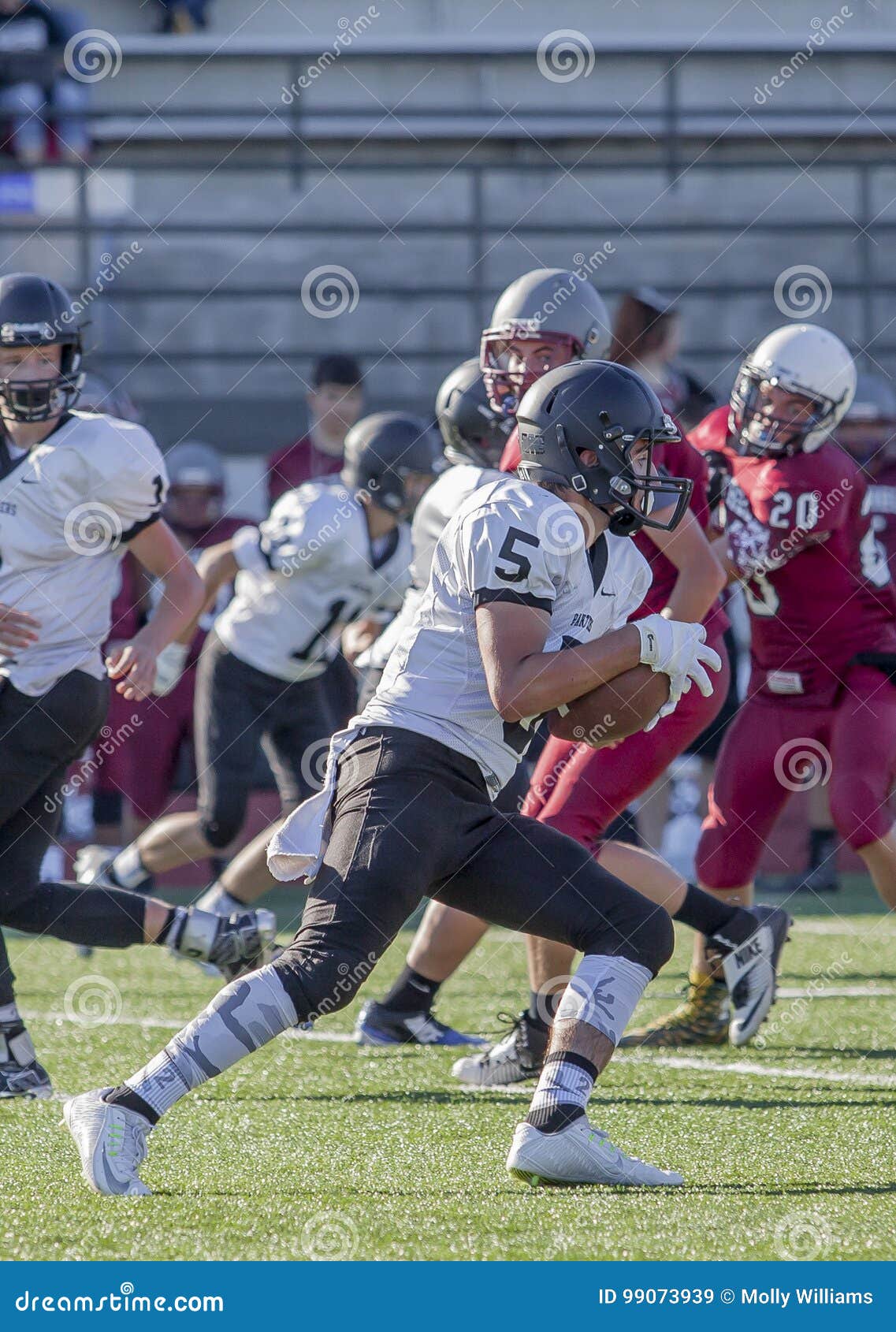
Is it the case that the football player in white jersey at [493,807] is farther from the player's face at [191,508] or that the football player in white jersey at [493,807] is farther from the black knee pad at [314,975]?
the player's face at [191,508]

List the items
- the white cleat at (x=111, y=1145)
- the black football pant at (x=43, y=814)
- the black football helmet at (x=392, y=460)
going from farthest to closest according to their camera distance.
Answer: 1. the black football helmet at (x=392, y=460)
2. the black football pant at (x=43, y=814)
3. the white cleat at (x=111, y=1145)

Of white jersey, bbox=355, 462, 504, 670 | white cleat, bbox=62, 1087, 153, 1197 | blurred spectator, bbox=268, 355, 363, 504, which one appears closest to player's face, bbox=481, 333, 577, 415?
white jersey, bbox=355, 462, 504, 670

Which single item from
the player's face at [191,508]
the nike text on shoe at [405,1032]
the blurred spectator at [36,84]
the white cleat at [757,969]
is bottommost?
the nike text on shoe at [405,1032]

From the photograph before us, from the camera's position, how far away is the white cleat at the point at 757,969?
194 inches

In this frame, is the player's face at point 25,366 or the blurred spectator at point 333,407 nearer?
the player's face at point 25,366

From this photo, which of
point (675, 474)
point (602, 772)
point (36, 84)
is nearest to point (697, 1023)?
point (602, 772)

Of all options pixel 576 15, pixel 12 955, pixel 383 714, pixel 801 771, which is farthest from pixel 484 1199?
pixel 576 15

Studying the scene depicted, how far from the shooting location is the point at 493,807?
11.5 ft

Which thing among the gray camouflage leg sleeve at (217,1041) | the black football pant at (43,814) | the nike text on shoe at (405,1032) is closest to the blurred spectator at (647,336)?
the nike text on shoe at (405,1032)

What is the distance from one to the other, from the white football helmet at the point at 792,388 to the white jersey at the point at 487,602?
1.88m

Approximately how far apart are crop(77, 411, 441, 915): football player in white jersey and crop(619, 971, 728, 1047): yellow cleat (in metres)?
1.79

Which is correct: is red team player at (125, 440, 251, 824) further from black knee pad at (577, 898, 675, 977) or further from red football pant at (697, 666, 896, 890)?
black knee pad at (577, 898, 675, 977)

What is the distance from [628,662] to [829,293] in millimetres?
10676

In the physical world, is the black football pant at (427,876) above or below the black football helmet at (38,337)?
below
